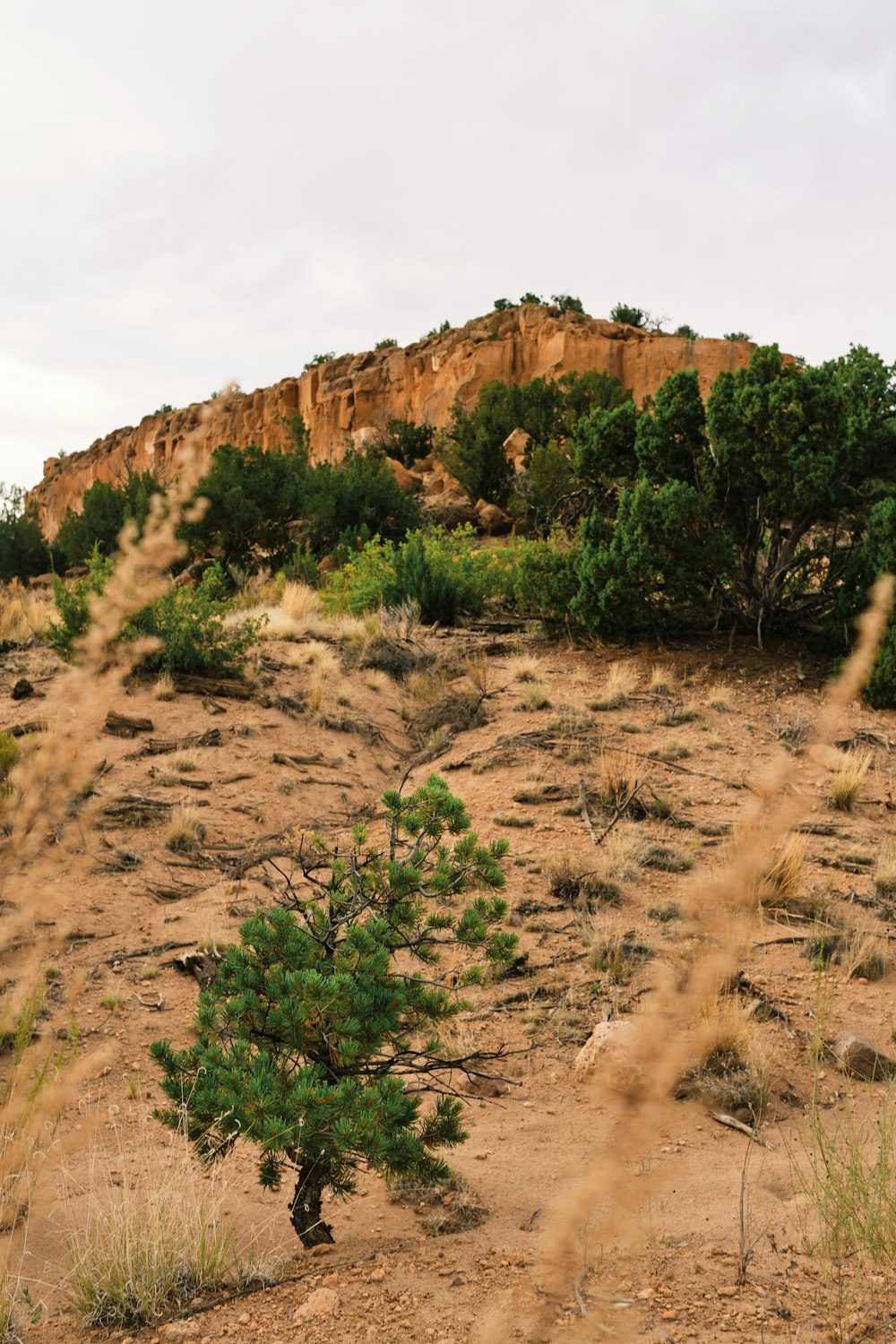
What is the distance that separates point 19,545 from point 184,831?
20820 mm

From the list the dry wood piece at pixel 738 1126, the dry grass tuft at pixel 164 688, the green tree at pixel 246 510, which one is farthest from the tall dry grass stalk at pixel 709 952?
the green tree at pixel 246 510

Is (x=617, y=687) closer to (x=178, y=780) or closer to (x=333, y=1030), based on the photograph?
(x=178, y=780)

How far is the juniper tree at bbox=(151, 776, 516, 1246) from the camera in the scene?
2.57 meters

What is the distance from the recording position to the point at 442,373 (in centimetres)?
4291

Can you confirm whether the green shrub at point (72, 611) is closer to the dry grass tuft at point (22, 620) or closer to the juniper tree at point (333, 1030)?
the dry grass tuft at point (22, 620)

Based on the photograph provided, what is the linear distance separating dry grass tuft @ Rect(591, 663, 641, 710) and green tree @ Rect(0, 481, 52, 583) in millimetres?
18505

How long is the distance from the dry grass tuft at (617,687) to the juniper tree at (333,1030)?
6.14 m

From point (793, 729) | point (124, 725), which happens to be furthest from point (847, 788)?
point (124, 725)

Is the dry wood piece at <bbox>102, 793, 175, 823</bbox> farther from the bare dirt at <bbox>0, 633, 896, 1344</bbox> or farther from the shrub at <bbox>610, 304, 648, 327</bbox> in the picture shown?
the shrub at <bbox>610, 304, 648, 327</bbox>

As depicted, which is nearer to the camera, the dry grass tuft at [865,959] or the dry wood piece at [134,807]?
the dry grass tuft at [865,959]

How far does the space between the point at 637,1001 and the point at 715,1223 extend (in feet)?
6.03

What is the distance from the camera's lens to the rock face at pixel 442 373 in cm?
3834

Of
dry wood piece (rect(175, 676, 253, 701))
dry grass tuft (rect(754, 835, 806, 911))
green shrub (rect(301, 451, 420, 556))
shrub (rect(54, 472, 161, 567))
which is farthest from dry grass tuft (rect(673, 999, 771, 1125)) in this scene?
shrub (rect(54, 472, 161, 567))

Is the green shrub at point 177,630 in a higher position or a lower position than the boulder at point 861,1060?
higher
